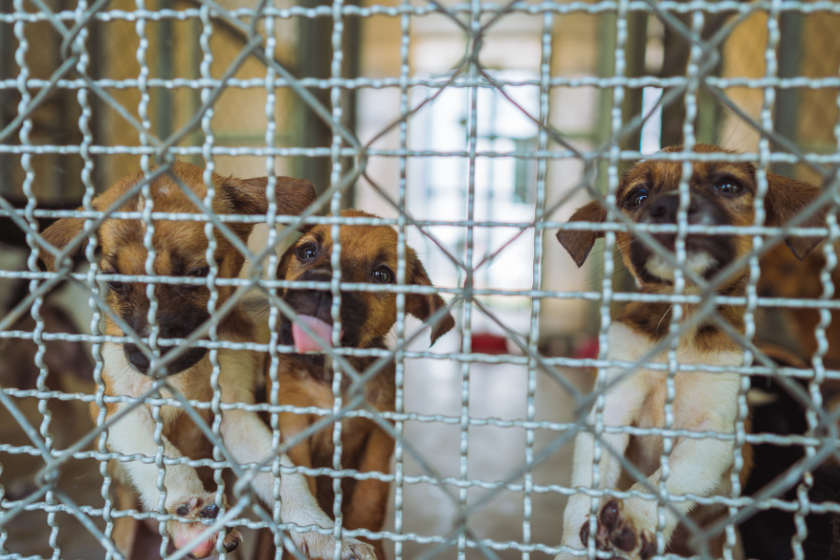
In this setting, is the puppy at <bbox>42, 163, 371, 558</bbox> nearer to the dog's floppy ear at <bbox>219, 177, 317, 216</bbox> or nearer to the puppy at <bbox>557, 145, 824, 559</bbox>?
the dog's floppy ear at <bbox>219, 177, 317, 216</bbox>

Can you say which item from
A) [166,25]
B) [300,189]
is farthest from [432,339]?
[166,25]

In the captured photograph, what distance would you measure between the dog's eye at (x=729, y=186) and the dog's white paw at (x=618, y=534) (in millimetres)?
1082

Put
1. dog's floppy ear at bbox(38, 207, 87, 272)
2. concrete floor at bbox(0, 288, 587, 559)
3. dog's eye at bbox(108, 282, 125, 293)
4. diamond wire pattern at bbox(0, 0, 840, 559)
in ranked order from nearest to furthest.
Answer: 1. diamond wire pattern at bbox(0, 0, 840, 559)
2. dog's eye at bbox(108, 282, 125, 293)
3. dog's floppy ear at bbox(38, 207, 87, 272)
4. concrete floor at bbox(0, 288, 587, 559)

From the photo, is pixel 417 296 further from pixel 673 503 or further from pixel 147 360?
pixel 673 503

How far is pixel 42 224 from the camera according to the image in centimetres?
348

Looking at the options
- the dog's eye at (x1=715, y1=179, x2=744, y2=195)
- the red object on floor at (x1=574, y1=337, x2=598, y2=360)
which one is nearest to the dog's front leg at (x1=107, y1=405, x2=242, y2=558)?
the dog's eye at (x1=715, y1=179, x2=744, y2=195)

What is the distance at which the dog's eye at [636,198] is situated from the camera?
210cm

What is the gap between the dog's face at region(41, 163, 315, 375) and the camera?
193 centimetres

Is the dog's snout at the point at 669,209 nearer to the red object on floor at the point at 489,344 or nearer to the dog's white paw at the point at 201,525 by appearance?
the dog's white paw at the point at 201,525

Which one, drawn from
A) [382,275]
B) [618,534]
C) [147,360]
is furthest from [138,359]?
[618,534]

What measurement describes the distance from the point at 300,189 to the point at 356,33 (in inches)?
260

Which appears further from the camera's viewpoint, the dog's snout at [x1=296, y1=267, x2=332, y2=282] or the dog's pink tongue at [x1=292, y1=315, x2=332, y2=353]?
the dog's snout at [x1=296, y1=267, x2=332, y2=282]

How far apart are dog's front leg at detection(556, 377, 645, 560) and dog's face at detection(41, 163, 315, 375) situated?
1299 millimetres

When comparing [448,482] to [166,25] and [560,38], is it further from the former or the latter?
[560,38]
